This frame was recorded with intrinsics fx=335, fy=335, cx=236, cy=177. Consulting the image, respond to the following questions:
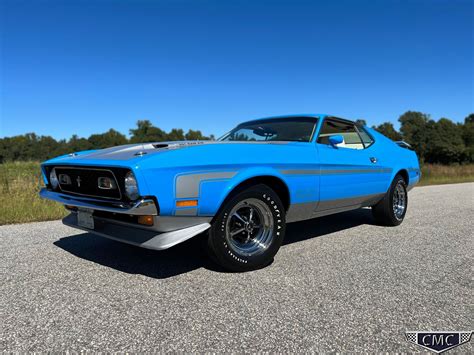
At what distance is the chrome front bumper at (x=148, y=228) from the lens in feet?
7.12

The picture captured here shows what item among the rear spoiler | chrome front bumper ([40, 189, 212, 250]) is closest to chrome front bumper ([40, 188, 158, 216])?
chrome front bumper ([40, 189, 212, 250])

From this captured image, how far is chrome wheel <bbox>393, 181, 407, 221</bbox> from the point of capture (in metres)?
4.58

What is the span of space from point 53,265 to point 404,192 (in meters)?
4.46

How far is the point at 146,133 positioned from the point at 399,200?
2748 inches

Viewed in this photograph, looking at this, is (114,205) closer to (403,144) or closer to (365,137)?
(365,137)

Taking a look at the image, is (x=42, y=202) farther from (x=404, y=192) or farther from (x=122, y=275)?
(x=404, y=192)

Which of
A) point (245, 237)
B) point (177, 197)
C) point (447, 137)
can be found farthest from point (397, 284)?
point (447, 137)

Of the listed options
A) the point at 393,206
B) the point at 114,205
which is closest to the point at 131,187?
the point at 114,205

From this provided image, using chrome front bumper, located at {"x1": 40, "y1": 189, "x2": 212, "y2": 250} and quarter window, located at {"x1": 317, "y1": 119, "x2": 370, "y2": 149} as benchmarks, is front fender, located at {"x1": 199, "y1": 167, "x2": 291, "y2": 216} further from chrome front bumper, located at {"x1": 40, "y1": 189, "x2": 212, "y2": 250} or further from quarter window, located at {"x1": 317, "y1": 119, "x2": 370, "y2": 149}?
quarter window, located at {"x1": 317, "y1": 119, "x2": 370, "y2": 149}

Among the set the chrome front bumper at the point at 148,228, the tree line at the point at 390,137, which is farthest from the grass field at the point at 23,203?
the tree line at the point at 390,137

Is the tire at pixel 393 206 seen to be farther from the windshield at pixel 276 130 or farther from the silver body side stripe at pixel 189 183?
the silver body side stripe at pixel 189 183

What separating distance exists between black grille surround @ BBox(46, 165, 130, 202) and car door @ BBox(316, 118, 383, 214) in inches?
74.6

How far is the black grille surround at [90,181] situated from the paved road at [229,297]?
62 centimetres

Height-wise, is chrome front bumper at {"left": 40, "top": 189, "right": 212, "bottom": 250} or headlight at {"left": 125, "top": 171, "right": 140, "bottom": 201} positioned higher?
headlight at {"left": 125, "top": 171, "right": 140, "bottom": 201}
